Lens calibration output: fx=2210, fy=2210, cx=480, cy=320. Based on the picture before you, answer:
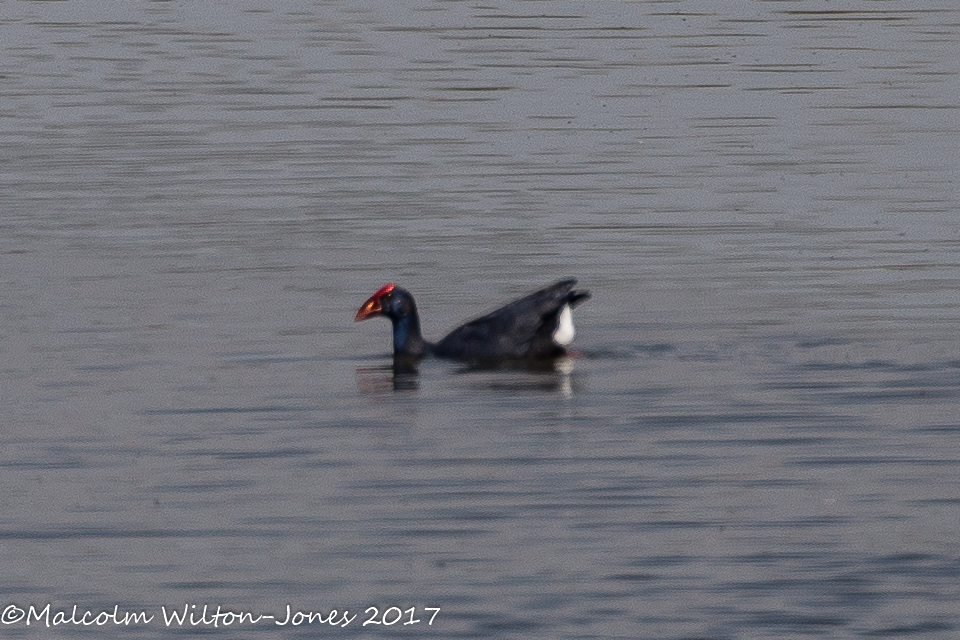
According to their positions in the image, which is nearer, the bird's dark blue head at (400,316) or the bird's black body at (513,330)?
the bird's black body at (513,330)

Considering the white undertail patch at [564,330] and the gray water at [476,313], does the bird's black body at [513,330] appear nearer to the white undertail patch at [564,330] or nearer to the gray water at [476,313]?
the white undertail patch at [564,330]

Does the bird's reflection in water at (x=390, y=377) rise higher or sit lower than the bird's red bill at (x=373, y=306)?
lower

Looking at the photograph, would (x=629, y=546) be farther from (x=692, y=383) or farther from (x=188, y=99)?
(x=188, y=99)

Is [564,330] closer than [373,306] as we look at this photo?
Yes

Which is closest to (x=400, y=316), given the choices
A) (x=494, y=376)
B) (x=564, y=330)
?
(x=494, y=376)

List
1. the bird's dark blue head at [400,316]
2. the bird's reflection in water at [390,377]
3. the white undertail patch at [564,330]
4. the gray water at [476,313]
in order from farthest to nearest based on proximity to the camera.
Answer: the bird's dark blue head at [400,316], the white undertail patch at [564,330], the bird's reflection in water at [390,377], the gray water at [476,313]

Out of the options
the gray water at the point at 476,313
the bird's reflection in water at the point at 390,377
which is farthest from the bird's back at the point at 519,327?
the bird's reflection in water at the point at 390,377

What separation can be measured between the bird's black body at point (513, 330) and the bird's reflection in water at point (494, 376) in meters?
0.10

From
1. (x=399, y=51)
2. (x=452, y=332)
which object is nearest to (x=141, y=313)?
(x=452, y=332)

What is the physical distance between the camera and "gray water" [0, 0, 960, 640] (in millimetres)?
11219

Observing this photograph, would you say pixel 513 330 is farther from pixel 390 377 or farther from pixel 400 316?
pixel 390 377

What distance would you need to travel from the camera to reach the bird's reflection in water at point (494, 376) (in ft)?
54.4

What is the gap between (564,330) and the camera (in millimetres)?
17625

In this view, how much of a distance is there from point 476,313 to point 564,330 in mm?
2008
